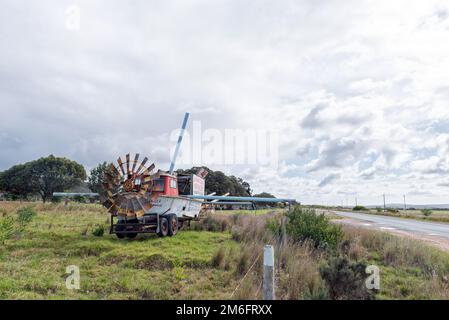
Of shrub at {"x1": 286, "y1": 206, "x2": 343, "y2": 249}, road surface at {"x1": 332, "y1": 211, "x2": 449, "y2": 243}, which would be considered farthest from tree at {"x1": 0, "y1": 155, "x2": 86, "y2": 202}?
shrub at {"x1": 286, "y1": 206, "x2": 343, "y2": 249}

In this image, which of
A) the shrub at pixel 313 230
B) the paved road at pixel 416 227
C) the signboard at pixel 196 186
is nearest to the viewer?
the shrub at pixel 313 230

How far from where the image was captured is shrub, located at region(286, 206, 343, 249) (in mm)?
10055

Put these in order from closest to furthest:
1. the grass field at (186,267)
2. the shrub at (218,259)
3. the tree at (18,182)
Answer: the grass field at (186,267) < the shrub at (218,259) < the tree at (18,182)

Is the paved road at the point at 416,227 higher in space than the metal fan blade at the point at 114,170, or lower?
lower

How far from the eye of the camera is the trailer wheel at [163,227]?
12383mm

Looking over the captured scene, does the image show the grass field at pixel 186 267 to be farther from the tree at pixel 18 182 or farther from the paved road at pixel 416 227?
the tree at pixel 18 182

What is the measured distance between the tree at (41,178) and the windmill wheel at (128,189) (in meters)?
48.1

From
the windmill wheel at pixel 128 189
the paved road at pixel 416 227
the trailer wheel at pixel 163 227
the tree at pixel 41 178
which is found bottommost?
the paved road at pixel 416 227

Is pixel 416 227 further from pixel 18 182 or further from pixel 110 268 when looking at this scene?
pixel 18 182

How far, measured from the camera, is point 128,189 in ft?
40.5

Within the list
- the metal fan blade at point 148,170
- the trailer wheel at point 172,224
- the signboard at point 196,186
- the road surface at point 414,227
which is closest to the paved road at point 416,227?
the road surface at point 414,227

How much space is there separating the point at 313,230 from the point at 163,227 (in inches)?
226
